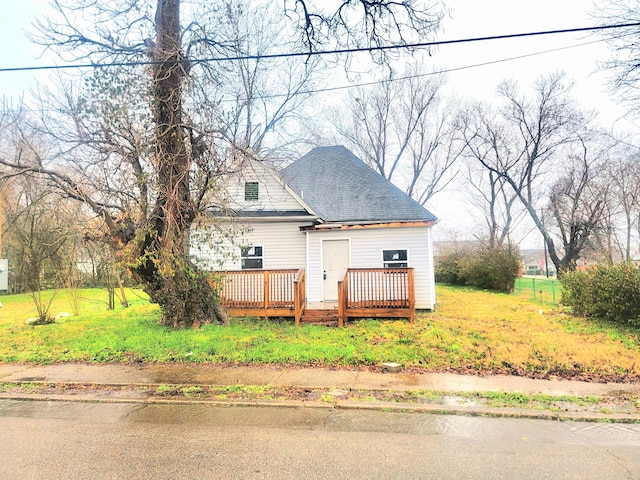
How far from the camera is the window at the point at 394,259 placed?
12773 mm

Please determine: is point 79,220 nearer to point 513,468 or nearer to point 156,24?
point 156,24

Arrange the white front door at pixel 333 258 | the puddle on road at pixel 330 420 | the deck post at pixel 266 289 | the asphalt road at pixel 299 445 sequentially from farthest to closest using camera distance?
the white front door at pixel 333 258 → the deck post at pixel 266 289 → the puddle on road at pixel 330 420 → the asphalt road at pixel 299 445

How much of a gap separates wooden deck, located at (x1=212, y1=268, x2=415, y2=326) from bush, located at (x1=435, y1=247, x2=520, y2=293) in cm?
1203

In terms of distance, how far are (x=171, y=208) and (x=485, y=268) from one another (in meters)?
17.9

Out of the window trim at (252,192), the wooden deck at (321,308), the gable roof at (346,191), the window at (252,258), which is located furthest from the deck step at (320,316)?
the window trim at (252,192)

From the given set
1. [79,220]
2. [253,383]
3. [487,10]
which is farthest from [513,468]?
[79,220]

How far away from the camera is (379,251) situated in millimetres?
12867

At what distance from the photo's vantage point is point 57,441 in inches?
154

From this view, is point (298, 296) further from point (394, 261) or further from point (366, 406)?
point (366, 406)

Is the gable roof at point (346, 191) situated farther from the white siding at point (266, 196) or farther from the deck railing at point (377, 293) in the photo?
Answer: the deck railing at point (377, 293)

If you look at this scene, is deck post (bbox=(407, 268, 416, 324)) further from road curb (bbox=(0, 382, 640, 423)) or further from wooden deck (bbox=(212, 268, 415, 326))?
road curb (bbox=(0, 382, 640, 423))

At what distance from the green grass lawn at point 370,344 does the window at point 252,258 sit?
2771 mm

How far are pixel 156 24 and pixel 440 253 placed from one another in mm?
23077

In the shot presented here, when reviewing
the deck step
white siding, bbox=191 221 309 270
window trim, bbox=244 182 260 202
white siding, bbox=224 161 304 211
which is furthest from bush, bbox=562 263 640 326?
window trim, bbox=244 182 260 202
